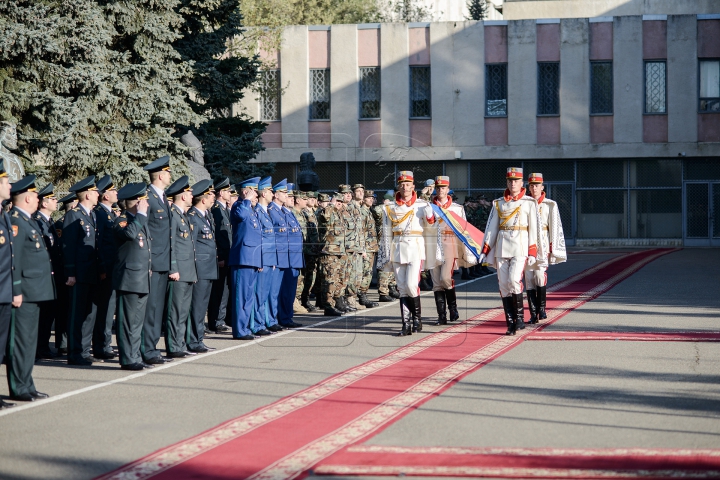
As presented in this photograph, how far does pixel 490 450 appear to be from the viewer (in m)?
6.97

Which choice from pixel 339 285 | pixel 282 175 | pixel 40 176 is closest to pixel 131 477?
pixel 339 285

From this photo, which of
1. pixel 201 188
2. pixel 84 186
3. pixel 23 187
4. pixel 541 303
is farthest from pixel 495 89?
pixel 23 187

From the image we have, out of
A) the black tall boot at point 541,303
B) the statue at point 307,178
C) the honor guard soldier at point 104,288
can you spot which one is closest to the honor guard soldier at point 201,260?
the honor guard soldier at point 104,288

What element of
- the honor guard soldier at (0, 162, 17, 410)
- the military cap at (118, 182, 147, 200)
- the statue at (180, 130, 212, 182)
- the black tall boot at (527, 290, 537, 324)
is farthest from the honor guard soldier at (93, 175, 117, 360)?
the statue at (180, 130, 212, 182)

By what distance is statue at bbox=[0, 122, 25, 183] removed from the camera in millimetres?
17312

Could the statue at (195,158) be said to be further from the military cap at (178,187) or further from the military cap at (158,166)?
the military cap at (158,166)

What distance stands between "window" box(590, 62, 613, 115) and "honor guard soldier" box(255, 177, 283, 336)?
26602mm

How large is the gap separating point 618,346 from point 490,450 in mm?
5588

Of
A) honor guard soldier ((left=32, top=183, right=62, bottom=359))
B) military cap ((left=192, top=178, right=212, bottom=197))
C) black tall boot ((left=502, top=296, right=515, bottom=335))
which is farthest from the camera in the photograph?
black tall boot ((left=502, top=296, right=515, bottom=335))

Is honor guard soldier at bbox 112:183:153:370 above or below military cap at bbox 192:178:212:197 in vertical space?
below

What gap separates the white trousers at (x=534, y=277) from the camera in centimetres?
1492

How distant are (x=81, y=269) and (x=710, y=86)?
32.2 metres

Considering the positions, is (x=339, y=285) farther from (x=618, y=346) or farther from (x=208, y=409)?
(x=208, y=409)

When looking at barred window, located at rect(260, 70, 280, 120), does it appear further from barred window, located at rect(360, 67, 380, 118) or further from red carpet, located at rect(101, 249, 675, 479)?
red carpet, located at rect(101, 249, 675, 479)
